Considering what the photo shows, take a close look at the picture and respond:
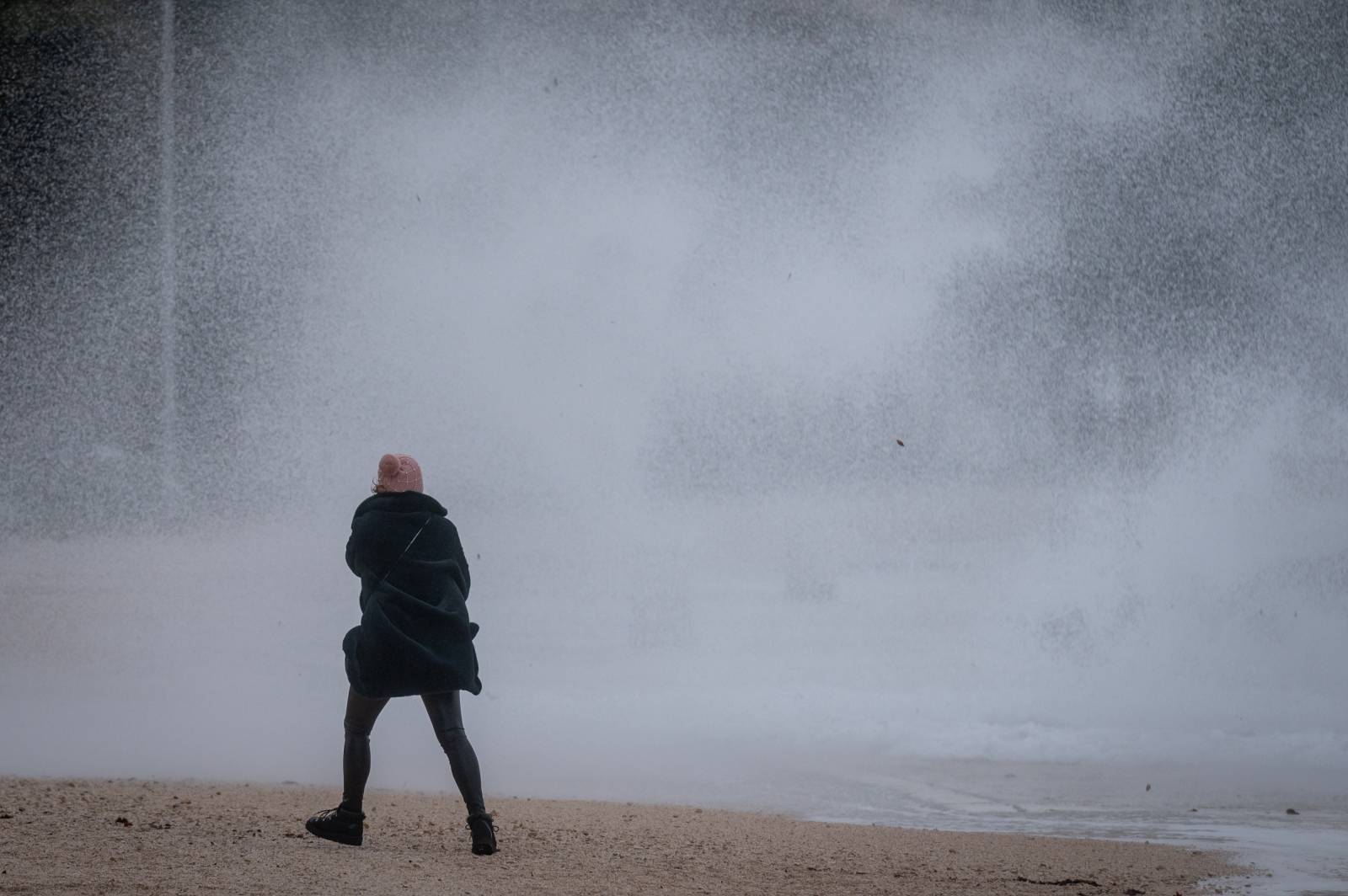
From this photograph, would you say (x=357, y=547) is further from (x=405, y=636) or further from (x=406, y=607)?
(x=405, y=636)

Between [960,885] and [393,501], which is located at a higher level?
[393,501]

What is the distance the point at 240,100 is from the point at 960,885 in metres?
11.5

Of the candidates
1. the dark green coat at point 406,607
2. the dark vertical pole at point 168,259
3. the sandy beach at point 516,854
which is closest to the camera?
the sandy beach at point 516,854

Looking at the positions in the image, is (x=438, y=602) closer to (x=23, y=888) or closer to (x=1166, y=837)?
(x=23, y=888)

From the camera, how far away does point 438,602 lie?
5289 mm

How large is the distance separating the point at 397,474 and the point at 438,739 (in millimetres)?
1135

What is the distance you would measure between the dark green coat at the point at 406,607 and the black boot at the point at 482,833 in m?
0.54

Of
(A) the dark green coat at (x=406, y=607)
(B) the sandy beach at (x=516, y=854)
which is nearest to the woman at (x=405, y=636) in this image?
(A) the dark green coat at (x=406, y=607)

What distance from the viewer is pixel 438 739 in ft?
17.3

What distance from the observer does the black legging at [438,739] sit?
5238mm

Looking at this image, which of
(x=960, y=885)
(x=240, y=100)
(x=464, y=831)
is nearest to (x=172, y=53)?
(x=240, y=100)

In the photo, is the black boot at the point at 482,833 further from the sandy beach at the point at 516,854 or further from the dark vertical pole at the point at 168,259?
the dark vertical pole at the point at 168,259

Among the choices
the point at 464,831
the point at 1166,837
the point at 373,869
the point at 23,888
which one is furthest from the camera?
the point at 1166,837

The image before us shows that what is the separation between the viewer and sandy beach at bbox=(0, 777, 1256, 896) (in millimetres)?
4758
